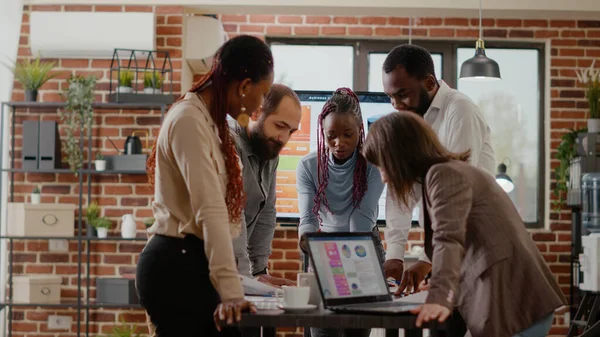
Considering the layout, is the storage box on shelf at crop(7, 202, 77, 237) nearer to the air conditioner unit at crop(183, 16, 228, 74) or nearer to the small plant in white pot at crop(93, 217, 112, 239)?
the small plant in white pot at crop(93, 217, 112, 239)

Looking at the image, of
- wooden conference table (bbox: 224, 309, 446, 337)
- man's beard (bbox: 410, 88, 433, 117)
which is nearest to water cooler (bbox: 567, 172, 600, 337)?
man's beard (bbox: 410, 88, 433, 117)

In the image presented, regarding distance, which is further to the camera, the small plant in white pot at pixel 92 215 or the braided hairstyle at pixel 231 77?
the small plant in white pot at pixel 92 215

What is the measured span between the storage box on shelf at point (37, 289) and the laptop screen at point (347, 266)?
12.6 ft

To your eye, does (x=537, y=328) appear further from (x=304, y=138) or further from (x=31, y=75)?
(x=31, y=75)

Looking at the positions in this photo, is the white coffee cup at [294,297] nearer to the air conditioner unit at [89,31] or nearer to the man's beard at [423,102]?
the man's beard at [423,102]

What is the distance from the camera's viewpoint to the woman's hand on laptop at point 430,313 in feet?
5.97

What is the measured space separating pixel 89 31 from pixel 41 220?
1.30 m

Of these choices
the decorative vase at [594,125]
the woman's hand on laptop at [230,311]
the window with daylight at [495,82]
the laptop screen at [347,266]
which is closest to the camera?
the woman's hand on laptop at [230,311]

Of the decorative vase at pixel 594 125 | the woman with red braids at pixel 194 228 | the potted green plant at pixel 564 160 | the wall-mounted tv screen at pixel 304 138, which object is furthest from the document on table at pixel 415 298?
the potted green plant at pixel 564 160

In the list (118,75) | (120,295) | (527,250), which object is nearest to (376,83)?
(118,75)

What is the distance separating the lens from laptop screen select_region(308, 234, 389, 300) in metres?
2.02

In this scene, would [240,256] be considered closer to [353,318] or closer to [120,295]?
[353,318]

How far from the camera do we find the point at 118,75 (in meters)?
5.54

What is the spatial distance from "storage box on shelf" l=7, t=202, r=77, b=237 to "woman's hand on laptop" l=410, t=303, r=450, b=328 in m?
4.05
